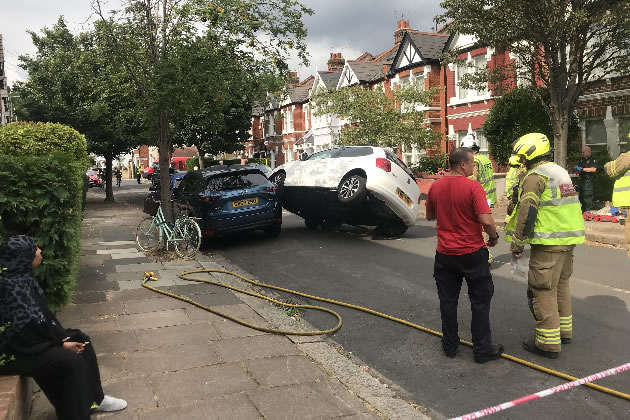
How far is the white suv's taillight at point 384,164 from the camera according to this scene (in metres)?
9.77

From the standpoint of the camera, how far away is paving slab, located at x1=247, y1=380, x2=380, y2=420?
3.38 m

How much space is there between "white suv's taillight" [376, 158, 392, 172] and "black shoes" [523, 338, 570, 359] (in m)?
5.55

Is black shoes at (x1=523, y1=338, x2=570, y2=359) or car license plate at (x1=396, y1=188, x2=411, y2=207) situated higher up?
car license plate at (x1=396, y1=188, x2=411, y2=207)

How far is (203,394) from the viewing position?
12.0 feet

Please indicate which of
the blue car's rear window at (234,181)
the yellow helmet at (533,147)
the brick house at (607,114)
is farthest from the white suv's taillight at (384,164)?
the brick house at (607,114)

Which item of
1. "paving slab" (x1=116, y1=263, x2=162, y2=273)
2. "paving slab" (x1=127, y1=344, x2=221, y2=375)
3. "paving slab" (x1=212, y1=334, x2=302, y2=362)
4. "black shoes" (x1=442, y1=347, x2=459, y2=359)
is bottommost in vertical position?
"black shoes" (x1=442, y1=347, x2=459, y2=359)

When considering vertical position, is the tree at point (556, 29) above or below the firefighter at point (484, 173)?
above

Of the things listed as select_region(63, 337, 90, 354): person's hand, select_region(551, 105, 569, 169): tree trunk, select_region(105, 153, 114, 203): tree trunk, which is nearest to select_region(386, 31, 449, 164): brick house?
select_region(551, 105, 569, 169): tree trunk

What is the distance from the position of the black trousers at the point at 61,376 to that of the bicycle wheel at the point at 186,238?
591 cm

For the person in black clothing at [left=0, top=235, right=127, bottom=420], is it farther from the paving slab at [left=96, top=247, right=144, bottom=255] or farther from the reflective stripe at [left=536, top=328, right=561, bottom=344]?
the paving slab at [left=96, top=247, right=144, bottom=255]

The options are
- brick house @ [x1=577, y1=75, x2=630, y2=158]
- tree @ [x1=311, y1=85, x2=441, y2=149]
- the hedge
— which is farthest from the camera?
tree @ [x1=311, y1=85, x2=441, y2=149]

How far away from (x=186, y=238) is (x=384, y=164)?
3961 millimetres

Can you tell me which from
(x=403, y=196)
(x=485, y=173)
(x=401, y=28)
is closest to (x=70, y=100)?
(x=403, y=196)

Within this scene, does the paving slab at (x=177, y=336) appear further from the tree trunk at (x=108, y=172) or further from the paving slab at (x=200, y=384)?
the tree trunk at (x=108, y=172)
